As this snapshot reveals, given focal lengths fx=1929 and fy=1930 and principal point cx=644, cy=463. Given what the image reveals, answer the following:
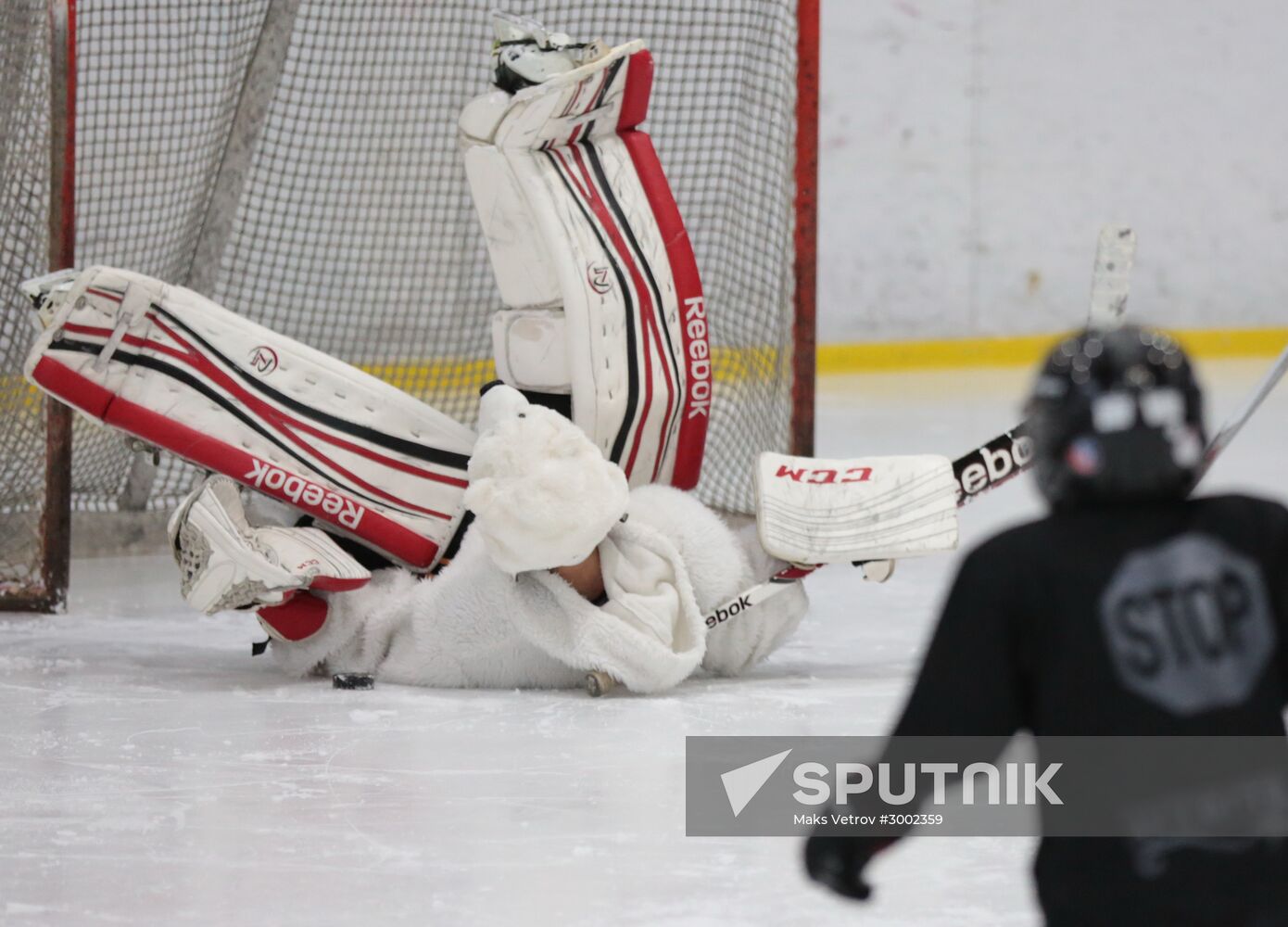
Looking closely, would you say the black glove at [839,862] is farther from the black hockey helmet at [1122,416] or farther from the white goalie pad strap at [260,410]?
the white goalie pad strap at [260,410]

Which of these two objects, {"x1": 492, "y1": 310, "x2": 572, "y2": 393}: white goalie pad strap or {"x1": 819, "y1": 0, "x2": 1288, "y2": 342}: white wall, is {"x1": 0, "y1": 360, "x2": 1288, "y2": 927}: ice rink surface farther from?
{"x1": 819, "y1": 0, "x2": 1288, "y2": 342}: white wall

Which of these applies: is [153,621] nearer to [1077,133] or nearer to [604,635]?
[604,635]

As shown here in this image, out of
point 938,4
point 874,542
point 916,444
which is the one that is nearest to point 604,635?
point 874,542

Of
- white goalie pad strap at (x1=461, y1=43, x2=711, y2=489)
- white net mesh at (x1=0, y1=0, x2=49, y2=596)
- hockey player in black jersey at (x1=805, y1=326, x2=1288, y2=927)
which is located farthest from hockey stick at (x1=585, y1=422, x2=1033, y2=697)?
hockey player in black jersey at (x1=805, y1=326, x2=1288, y2=927)

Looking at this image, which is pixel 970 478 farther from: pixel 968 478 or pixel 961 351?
pixel 961 351

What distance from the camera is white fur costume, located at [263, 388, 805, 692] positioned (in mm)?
2551

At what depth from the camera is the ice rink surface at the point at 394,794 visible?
5.81 ft

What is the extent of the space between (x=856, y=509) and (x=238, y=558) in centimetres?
87

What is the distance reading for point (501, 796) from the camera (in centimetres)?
216

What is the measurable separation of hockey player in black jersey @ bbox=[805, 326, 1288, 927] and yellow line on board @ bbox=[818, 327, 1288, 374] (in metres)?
6.60

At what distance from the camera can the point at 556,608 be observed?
264cm

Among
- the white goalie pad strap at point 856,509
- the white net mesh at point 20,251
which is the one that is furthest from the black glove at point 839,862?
the white net mesh at point 20,251

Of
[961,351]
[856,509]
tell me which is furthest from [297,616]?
[961,351]

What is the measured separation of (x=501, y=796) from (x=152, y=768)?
1.49 ft
